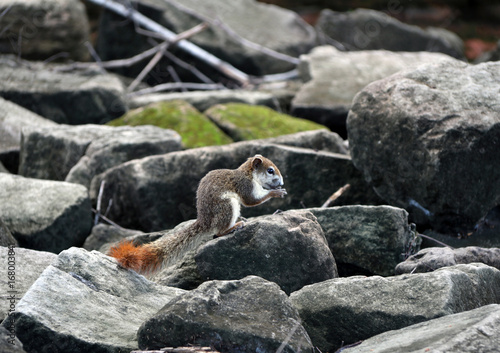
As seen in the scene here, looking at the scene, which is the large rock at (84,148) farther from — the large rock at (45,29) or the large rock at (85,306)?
the large rock at (45,29)

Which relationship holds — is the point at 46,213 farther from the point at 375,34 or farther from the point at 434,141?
the point at 375,34

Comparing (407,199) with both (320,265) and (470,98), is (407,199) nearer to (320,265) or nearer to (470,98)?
(470,98)

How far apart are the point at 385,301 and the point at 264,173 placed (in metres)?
2.07

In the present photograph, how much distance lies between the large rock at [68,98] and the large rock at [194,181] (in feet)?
11.6

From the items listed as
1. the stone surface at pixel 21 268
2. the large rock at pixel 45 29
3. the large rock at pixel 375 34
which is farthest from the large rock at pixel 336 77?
the stone surface at pixel 21 268

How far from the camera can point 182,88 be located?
13.5 m

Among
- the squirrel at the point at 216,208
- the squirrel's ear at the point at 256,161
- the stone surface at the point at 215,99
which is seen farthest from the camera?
the stone surface at the point at 215,99

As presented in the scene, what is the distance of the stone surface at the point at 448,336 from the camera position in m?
3.40

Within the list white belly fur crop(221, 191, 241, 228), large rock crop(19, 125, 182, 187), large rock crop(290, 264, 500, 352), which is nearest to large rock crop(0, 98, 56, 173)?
large rock crop(19, 125, 182, 187)

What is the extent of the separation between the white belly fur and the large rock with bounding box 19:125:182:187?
2.85m

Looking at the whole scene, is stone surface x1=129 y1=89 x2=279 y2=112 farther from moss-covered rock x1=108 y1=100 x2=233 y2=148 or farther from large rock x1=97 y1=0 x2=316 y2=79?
large rock x1=97 y1=0 x2=316 y2=79

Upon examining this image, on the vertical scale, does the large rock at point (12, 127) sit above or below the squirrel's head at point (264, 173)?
below

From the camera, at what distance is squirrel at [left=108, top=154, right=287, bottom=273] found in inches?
203

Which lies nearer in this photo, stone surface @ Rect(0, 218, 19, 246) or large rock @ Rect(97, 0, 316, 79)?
stone surface @ Rect(0, 218, 19, 246)
